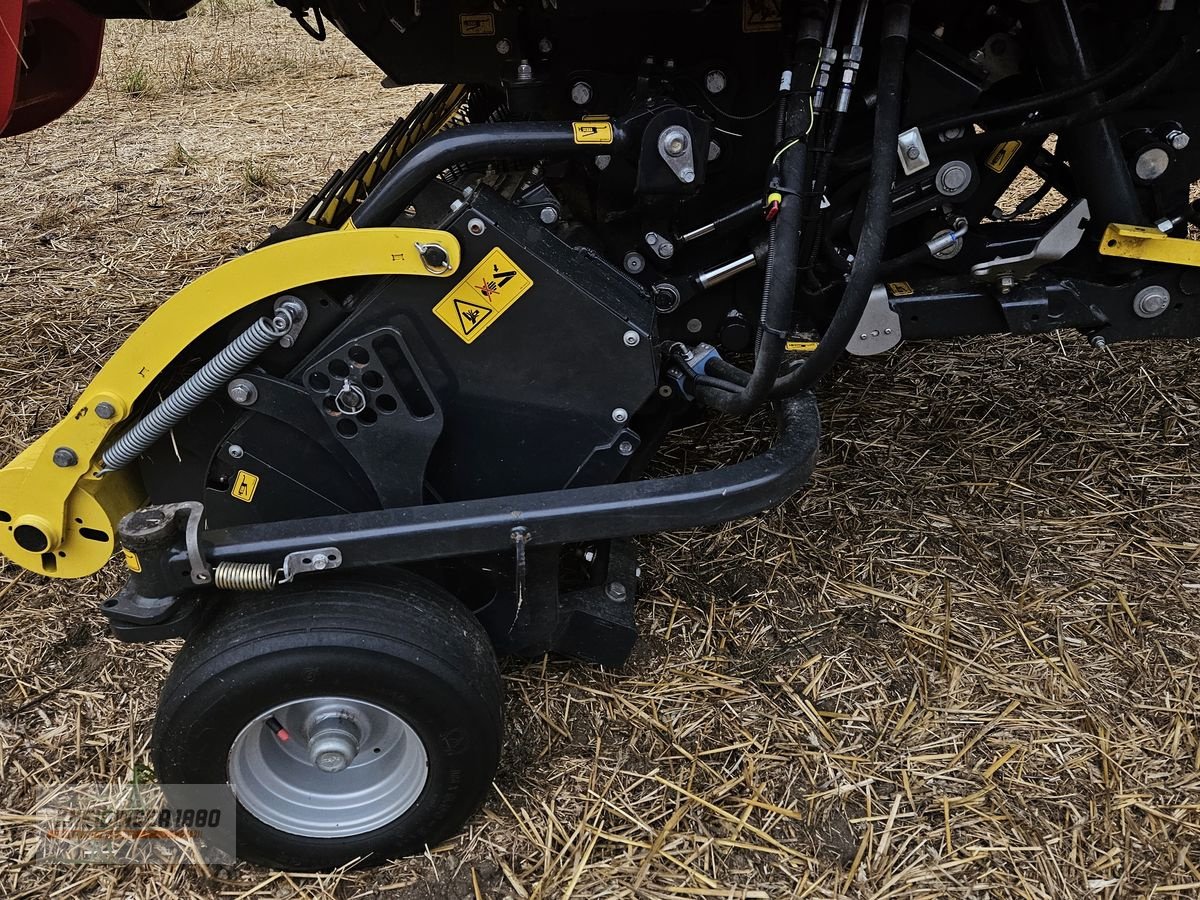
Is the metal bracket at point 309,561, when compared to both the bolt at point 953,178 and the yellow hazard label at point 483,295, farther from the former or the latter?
the bolt at point 953,178

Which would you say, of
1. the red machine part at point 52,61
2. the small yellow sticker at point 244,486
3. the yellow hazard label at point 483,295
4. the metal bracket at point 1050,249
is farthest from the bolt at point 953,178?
the red machine part at point 52,61

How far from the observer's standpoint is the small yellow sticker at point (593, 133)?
1.81 metres

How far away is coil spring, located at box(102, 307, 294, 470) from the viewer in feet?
5.86

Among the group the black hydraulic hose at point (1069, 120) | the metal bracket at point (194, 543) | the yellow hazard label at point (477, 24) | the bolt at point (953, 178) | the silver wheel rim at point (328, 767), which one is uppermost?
the yellow hazard label at point (477, 24)

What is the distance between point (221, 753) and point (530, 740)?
765 mm

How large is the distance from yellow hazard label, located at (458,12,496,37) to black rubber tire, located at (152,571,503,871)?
4.37ft

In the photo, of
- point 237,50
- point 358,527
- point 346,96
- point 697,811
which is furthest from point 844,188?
point 237,50

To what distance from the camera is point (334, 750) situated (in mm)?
1874

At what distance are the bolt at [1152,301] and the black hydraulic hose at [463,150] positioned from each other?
1489 mm

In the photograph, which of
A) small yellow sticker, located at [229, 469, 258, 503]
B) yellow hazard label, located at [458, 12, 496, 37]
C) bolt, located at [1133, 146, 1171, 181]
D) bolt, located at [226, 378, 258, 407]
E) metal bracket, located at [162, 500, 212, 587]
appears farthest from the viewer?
bolt, located at [1133, 146, 1171, 181]

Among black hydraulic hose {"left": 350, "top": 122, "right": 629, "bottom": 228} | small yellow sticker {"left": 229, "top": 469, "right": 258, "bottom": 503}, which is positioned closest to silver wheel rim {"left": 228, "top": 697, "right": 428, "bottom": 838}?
small yellow sticker {"left": 229, "top": 469, "right": 258, "bottom": 503}

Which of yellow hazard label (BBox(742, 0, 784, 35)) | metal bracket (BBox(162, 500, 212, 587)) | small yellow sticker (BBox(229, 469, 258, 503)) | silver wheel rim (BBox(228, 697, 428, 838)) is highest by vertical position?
yellow hazard label (BBox(742, 0, 784, 35))

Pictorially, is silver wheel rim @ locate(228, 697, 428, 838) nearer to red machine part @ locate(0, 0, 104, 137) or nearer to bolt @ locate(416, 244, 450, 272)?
bolt @ locate(416, 244, 450, 272)

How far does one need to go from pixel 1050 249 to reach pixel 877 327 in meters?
0.48
